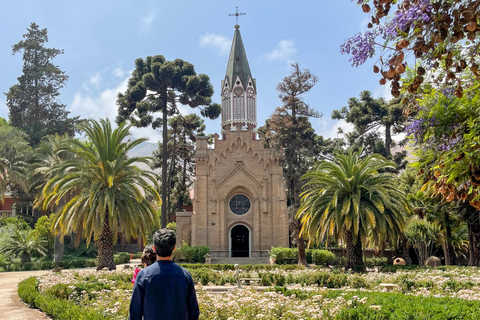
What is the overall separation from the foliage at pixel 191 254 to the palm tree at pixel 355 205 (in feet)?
45.4

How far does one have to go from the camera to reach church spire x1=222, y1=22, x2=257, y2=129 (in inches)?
1833

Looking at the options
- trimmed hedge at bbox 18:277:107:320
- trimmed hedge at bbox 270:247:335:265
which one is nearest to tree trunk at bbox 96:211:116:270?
trimmed hedge at bbox 18:277:107:320

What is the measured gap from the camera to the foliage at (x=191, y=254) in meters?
37.8

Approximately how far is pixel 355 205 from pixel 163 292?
20.0 meters

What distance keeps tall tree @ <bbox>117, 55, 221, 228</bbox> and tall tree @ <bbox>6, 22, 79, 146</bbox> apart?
13.3 m

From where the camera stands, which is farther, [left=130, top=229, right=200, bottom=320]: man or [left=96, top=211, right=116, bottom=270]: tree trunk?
[left=96, top=211, right=116, bottom=270]: tree trunk

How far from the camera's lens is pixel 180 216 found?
4300cm

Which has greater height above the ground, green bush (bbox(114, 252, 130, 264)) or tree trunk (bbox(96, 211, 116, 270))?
tree trunk (bbox(96, 211, 116, 270))

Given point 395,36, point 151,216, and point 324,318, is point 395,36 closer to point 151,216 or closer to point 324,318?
point 324,318

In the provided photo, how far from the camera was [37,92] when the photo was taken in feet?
198

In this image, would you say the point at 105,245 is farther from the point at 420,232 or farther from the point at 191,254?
the point at 420,232

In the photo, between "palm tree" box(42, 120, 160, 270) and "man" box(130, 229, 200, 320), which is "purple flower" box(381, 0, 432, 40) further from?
"palm tree" box(42, 120, 160, 270)

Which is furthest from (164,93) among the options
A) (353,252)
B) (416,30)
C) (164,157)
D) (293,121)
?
(416,30)

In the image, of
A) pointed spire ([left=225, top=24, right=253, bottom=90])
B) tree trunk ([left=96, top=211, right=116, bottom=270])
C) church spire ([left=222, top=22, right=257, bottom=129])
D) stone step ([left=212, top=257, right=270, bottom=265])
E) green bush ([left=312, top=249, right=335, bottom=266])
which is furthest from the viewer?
pointed spire ([left=225, top=24, right=253, bottom=90])
